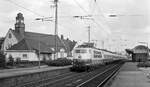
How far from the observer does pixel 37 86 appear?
1861 centimetres

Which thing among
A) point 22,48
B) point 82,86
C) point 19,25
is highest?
point 19,25

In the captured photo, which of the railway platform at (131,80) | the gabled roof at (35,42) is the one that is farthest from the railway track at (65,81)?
the gabled roof at (35,42)

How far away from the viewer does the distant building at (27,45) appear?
197ft

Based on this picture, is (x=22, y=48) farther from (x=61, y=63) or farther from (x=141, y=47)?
(x=141, y=47)

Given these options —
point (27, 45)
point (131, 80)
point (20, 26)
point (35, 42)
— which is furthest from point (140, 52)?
point (131, 80)

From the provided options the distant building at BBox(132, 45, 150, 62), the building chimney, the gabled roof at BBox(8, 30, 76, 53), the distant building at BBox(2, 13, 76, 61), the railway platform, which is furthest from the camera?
the building chimney

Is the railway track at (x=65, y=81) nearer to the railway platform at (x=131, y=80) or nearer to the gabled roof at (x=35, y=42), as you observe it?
the railway platform at (x=131, y=80)

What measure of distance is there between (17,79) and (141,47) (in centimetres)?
5519

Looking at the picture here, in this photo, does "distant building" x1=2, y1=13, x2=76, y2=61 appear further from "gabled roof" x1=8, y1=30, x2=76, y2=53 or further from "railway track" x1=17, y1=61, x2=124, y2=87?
"railway track" x1=17, y1=61, x2=124, y2=87

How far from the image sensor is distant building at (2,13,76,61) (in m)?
60.1

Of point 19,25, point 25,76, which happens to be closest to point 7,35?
point 19,25

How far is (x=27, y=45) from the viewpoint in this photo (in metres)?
61.0

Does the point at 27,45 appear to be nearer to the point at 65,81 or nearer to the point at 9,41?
the point at 9,41

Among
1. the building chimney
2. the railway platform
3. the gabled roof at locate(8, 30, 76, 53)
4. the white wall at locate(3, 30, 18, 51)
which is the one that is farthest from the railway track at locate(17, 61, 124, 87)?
the building chimney
